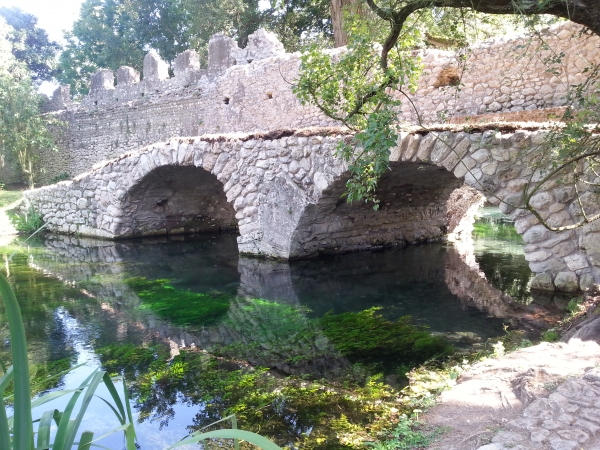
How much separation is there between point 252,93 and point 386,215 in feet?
17.4

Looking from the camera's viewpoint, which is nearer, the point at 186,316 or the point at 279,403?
the point at 279,403

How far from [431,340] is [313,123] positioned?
731 centimetres

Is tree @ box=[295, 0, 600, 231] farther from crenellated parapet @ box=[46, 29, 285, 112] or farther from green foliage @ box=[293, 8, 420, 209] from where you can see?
crenellated parapet @ box=[46, 29, 285, 112]

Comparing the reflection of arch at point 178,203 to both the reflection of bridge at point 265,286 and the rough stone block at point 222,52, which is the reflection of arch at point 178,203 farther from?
the rough stone block at point 222,52

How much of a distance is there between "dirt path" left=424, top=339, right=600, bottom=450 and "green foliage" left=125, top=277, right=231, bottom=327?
3089 mm

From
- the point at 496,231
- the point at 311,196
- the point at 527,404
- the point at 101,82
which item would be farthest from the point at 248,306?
the point at 101,82

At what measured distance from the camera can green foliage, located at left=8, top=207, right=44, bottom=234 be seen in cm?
1241

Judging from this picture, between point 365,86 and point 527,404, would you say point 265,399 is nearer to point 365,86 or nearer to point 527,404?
point 527,404

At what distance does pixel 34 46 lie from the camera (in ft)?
97.3

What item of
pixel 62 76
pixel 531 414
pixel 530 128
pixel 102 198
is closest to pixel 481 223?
pixel 530 128

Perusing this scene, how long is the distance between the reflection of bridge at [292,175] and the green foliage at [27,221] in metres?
0.21

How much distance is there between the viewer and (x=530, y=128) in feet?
17.9

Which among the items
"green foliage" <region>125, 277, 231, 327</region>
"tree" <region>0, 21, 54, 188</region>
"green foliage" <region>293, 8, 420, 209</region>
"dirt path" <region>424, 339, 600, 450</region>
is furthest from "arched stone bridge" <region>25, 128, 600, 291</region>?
"tree" <region>0, 21, 54, 188</region>

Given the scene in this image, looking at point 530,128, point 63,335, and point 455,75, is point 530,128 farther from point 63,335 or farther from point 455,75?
point 63,335
